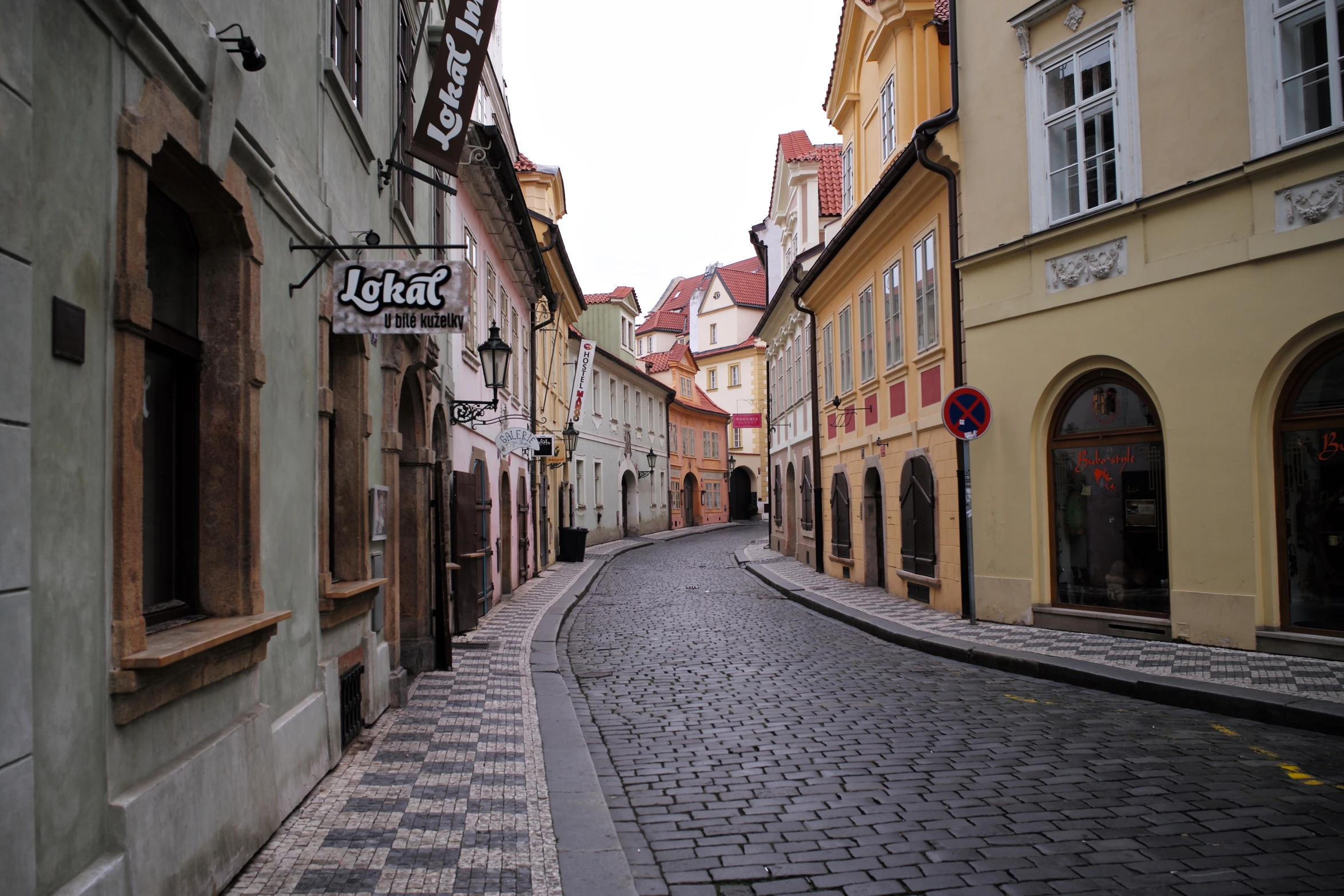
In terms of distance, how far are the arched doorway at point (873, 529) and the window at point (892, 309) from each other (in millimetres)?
2466

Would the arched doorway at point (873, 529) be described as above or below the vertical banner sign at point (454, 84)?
below

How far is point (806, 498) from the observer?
25.2 meters

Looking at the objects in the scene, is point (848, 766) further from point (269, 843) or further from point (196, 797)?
point (196, 797)

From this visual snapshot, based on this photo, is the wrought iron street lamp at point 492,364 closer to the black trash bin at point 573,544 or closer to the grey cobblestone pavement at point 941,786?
the grey cobblestone pavement at point 941,786

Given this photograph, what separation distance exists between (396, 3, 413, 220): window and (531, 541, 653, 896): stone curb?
4.81m

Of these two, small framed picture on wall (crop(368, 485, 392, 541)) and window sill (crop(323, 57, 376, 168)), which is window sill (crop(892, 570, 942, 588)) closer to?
small framed picture on wall (crop(368, 485, 392, 541))

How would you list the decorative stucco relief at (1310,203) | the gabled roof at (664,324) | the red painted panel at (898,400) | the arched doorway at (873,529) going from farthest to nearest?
1. the gabled roof at (664,324)
2. the arched doorway at (873,529)
3. the red painted panel at (898,400)
4. the decorative stucco relief at (1310,203)

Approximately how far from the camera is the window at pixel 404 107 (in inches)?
366

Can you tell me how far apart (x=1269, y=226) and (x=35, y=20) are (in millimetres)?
9993

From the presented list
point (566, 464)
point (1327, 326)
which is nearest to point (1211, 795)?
point (1327, 326)

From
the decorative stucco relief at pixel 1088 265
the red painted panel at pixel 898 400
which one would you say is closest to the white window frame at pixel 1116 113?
the decorative stucco relief at pixel 1088 265

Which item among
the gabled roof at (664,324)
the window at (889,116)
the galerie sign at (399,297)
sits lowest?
the galerie sign at (399,297)

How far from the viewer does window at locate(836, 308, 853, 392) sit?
64.9 feet

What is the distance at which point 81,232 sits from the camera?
10.4 feet
